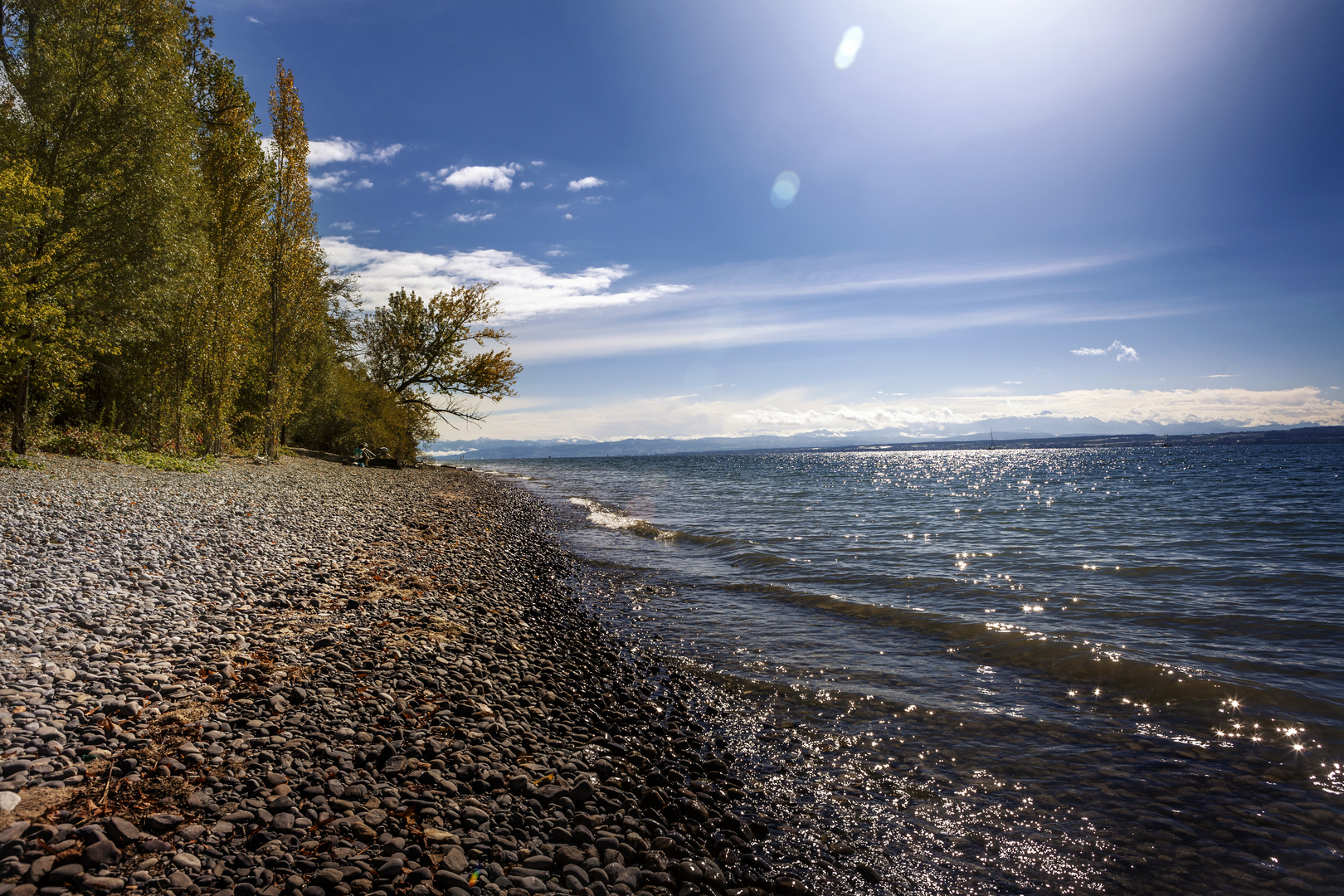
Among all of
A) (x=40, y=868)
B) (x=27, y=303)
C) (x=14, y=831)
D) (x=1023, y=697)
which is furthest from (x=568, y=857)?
(x=27, y=303)

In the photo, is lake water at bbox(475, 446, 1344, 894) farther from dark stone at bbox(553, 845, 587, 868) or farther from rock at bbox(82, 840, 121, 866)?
rock at bbox(82, 840, 121, 866)

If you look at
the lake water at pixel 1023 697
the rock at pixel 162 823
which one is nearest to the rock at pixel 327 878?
the rock at pixel 162 823

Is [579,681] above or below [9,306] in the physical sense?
below

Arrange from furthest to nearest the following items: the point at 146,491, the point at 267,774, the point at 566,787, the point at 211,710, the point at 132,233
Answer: the point at 132,233
the point at 146,491
the point at 211,710
the point at 566,787
the point at 267,774

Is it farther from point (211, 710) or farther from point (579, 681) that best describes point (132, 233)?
point (579, 681)

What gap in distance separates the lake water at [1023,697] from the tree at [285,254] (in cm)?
2206

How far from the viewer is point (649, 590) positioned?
1370cm

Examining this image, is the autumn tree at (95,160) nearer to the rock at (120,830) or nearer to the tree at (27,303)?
the tree at (27,303)

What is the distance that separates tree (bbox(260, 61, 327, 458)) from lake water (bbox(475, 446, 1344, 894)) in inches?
868

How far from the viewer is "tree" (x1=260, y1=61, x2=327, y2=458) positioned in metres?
31.1

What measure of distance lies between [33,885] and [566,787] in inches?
132

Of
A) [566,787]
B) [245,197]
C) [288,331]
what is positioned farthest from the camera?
[288,331]

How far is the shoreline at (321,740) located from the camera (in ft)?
13.1

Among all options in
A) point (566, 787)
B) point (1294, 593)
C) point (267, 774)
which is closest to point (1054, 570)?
point (1294, 593)
